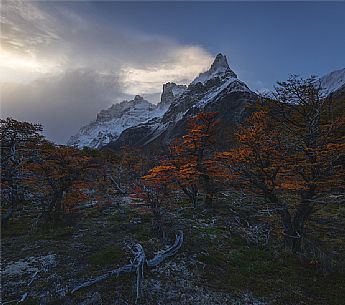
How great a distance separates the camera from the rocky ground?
9.23 metres

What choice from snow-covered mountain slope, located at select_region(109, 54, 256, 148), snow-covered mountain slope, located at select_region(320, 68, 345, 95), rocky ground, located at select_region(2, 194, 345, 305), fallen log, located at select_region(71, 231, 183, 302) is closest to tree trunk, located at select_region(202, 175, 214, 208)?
rocky ground, located at select_region(2, 194, 345, 305)

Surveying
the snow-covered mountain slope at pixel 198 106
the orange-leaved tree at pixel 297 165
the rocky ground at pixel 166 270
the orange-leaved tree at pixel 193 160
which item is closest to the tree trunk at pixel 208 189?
the orange-leaved tree at pixel 193 160

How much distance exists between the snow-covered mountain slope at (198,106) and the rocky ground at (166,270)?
100.0 metres

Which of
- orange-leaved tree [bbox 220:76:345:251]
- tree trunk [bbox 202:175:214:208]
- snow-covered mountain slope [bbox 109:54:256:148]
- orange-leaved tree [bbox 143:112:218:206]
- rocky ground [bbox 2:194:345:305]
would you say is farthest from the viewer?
snow-covered mountain slope [bbox 109:54:256:148]

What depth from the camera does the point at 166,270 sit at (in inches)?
437

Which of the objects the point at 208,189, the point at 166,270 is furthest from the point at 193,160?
the point at 166,270

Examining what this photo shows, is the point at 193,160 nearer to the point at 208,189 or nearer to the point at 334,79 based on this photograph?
the point at 208,189

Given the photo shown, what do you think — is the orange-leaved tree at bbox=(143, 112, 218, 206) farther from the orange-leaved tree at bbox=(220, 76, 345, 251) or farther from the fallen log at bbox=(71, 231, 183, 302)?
the fallen log at bbox=(71, 231, 183, 302)

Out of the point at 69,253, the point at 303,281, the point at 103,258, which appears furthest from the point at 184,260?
the point at 69,253

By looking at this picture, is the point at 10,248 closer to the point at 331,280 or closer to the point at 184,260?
the point at 184,260

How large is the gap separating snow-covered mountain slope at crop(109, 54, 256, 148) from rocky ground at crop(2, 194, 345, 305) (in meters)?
100.0

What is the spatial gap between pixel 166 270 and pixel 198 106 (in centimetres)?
13563

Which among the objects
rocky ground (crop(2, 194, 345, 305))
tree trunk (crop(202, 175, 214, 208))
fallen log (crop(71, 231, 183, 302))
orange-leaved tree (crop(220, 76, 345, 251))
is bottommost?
rocky ground (crop(2, 194, 345, 305))

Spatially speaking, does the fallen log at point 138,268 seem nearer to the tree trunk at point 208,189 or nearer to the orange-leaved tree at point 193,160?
the orange-leaved tree at point 193,160
